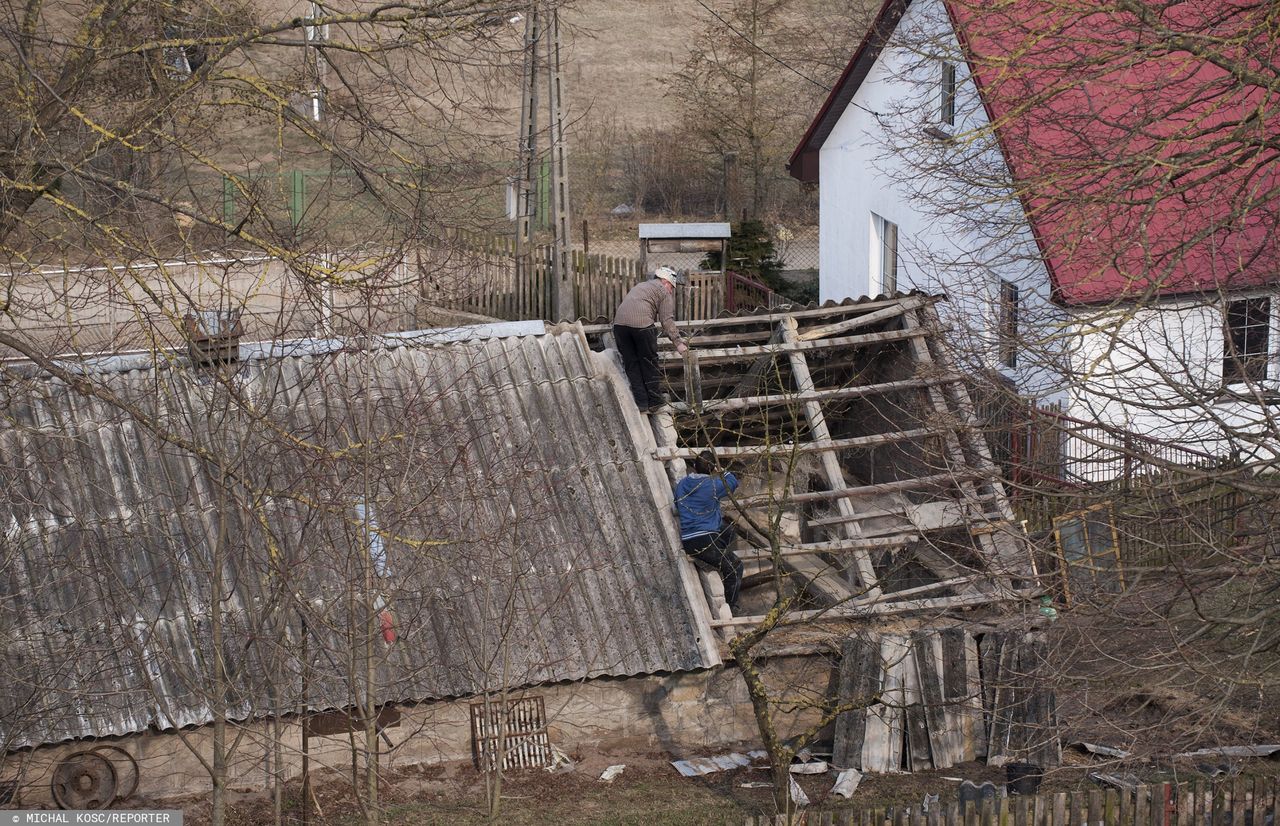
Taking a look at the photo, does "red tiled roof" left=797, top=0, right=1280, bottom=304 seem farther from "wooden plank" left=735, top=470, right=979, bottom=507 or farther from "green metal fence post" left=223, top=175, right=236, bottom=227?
"green metal fence post" left=223, top=175, right=236, bottom=227

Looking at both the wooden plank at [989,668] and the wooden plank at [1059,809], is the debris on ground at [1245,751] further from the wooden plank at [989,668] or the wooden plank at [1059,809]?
the wooden plank at [1059,809]

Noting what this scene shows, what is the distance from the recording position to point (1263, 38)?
37.6ft

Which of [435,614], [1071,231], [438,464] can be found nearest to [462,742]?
[435,614]

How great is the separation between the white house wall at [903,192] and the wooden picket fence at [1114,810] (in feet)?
17.8

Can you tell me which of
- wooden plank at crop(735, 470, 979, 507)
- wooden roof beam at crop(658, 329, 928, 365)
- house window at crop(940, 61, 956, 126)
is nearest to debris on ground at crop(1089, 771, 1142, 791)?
wooden plank at crop(735, 470, 979, 507)

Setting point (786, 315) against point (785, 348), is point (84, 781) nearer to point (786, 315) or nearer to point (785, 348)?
point (785, 348)

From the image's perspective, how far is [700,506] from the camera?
10.4 m

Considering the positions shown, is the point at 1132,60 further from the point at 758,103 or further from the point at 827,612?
the point at 758,103

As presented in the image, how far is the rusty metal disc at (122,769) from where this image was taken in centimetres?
910

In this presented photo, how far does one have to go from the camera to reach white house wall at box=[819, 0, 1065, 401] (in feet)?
49.0

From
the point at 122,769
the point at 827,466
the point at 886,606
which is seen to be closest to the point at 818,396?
the point at 827,466

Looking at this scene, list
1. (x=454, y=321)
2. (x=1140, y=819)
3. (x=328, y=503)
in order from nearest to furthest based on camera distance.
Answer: (x=328, y=503) < (x=1140, y=819) < (x=454, y=321)

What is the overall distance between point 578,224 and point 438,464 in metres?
19.3

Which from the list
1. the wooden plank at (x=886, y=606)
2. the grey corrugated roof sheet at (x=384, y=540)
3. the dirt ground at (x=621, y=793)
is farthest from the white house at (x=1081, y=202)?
the grey corrugated roof sheet at (x=384, y=540)
